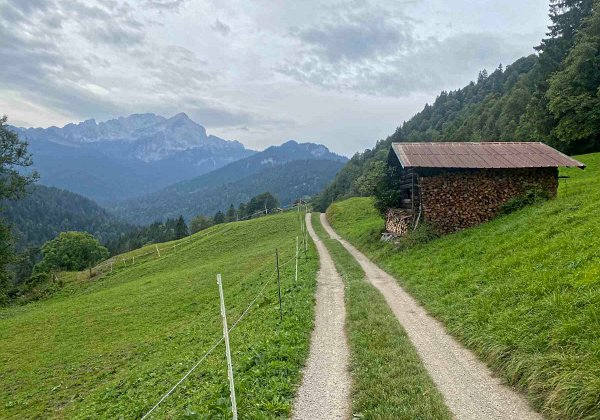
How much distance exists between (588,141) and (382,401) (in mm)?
58904

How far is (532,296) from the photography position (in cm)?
1177

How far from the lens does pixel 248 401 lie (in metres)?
8.68

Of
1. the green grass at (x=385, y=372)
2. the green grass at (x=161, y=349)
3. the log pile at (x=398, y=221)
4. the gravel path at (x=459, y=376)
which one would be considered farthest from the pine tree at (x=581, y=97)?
the green grass at (x=385, y=372)

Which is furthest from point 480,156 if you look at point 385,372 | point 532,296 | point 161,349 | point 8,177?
point 8,177

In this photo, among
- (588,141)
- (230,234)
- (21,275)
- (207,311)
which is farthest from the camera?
(21,275)

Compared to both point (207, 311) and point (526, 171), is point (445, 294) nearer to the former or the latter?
point (207, 311)

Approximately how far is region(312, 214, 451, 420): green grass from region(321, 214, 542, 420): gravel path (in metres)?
0.38

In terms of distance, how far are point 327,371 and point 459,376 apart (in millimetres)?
3487

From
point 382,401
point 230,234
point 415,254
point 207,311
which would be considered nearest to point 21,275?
point 230,234

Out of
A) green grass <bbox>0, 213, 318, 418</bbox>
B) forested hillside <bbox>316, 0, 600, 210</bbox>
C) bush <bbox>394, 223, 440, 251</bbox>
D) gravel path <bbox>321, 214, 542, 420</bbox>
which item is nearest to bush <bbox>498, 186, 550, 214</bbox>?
bush <bbox>394, 223, 440, 251</bbox>

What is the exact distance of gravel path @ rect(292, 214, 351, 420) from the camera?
8539 mm

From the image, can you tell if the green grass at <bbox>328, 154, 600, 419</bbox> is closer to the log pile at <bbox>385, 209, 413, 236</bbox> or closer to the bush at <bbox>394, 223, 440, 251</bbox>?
the bush at <bbox>394, 223, 440, 251</bbox>

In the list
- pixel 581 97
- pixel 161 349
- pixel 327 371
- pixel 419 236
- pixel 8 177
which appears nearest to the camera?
pixel 327 371

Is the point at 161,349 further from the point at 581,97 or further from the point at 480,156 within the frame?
the point at 581,97
